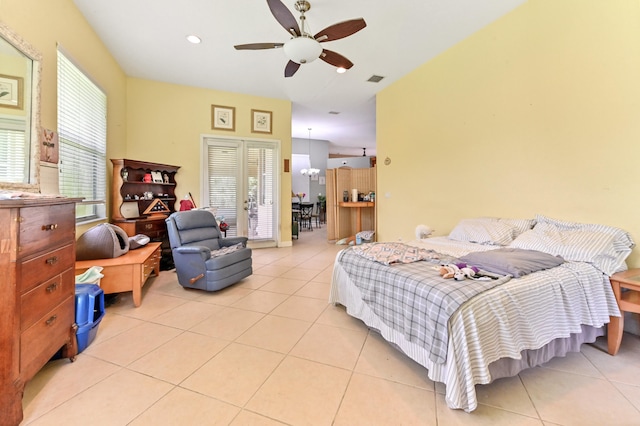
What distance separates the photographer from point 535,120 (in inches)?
110

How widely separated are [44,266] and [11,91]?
1392 mm

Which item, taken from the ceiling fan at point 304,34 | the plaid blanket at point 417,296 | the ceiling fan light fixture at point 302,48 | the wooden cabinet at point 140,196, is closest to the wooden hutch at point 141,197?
the wooden cabinet at point 140,196

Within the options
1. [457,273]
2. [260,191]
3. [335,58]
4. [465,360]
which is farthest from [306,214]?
[465,360]

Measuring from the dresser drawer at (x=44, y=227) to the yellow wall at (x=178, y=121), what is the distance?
3382mm

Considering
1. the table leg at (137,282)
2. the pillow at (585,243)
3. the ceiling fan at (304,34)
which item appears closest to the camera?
the pillow at (585,243)

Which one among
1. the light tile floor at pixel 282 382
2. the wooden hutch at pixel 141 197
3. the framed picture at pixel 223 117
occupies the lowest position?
the light tile floor at pixel 282 382

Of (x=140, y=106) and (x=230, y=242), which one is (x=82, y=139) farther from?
(x=230, y=242)

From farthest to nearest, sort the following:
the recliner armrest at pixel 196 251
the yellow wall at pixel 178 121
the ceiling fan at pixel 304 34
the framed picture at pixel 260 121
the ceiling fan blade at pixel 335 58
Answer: the framed picture at pixel 260 121, the yellow wall at pixel 178 121, the recliner armrest at pixel 196 251, the ceiling fan blade at pixel 335 58, the ceiling fan at pixel 304 34

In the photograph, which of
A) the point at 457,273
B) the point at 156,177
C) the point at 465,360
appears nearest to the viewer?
the point at 465,360

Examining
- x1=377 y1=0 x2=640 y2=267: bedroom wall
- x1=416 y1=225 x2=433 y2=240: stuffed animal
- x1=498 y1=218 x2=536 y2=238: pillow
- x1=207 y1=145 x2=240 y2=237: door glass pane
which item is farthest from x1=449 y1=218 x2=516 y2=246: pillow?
x1=207 y1=145 x2=240 y2=237: door glass pane

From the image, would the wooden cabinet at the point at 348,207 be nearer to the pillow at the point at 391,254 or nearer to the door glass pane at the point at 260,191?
the door glass pane at the point at 260,191

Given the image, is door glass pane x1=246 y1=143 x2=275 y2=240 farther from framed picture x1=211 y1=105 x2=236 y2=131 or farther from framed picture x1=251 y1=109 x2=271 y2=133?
framed picture x1=211 y1=105 x2=236 y2=131

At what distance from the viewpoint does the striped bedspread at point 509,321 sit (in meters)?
1.37

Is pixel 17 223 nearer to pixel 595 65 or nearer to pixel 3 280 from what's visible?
pixel 3 280
